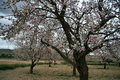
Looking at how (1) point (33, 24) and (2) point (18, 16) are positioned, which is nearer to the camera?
(2) point (18, 16)

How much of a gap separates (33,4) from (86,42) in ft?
12.7

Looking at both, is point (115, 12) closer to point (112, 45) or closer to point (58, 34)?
point (112, 45)

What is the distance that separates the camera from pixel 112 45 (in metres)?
8.91

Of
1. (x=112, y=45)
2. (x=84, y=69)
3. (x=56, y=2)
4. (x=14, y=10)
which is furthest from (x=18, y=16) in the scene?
(x=112, y=45)

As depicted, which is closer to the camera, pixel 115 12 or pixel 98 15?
pixel 115 12

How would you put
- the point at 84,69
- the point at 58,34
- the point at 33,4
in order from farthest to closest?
1. the point at 58,34
2. the point at 84,69
3. the point at 33,4

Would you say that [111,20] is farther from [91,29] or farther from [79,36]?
[79,36]

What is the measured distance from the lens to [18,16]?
6172mm

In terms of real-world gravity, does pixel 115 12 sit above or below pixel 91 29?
above

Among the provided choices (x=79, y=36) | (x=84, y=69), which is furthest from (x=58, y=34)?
(x=84, y=69)

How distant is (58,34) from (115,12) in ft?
17.4

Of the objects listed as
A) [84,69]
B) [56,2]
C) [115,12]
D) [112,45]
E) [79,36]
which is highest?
[56,2]

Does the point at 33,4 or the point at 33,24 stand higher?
the point at 33,4

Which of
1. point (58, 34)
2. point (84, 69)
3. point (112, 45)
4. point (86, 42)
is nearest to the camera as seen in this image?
point (86, 42)
